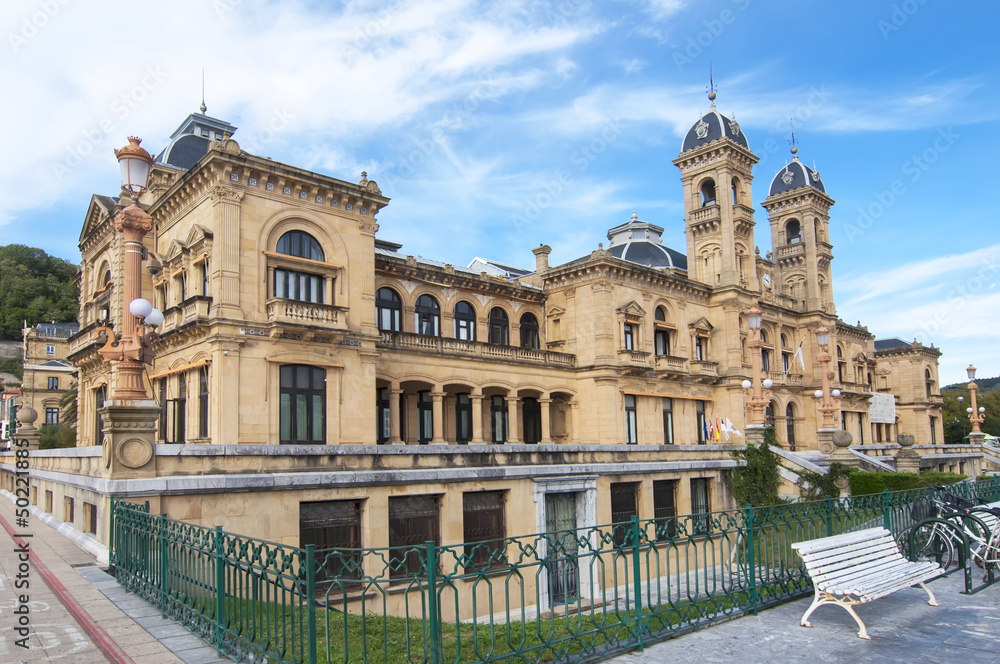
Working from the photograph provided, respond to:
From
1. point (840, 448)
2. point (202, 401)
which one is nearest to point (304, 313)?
point (202, 401)

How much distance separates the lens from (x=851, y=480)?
28.5 meters

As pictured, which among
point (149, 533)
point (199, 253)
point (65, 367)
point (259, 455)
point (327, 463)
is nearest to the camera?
point (149, 533)

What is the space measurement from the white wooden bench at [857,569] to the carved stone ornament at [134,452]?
10.9 meters

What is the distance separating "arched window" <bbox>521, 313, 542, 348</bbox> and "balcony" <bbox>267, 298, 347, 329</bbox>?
14541 millimetres

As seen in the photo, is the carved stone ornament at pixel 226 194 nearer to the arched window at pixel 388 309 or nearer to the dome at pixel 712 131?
the arched window at pixel 388 309

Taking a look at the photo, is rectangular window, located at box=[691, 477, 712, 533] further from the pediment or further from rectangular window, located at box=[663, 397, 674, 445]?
the pediment

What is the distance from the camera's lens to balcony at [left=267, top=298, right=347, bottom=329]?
915 inches

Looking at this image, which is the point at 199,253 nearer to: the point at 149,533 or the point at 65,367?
the point at 149,533

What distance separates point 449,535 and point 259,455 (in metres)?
5.43

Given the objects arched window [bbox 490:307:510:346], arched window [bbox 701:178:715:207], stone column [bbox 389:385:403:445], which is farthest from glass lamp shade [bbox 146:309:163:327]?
arched window [bbox 701:178:715:207]

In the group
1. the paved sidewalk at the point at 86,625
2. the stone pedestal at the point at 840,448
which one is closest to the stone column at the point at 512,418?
the stone pedestal at the point at 840,448

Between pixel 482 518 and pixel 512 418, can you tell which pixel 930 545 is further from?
pixel 512 418

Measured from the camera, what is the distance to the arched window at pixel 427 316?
3294 centimetres

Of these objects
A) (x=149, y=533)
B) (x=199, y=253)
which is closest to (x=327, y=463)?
(x=149, y=533)
